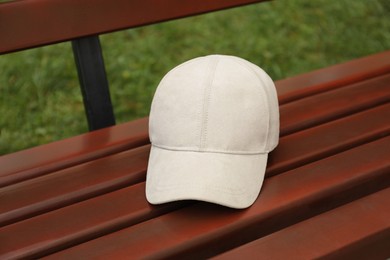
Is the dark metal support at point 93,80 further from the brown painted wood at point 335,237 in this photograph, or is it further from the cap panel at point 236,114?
the brown painted wood at point 335,237

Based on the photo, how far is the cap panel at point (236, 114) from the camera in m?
1.46

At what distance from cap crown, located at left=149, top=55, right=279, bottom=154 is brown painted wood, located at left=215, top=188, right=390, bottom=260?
24 cm

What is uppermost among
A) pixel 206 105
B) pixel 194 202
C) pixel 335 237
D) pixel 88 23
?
pixel 88 23

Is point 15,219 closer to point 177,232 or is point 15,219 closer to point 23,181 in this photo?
point 23,181

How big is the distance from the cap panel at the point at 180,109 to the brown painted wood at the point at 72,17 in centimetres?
39

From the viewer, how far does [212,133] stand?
1.45 metres

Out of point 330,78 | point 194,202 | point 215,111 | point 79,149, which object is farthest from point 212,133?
point 330,78

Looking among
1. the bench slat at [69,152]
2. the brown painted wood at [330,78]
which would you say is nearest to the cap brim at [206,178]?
the bench slat at [69,152]

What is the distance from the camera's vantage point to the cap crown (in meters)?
1.46

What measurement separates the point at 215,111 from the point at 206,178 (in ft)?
0.62

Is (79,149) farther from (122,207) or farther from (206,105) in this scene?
(206,105)

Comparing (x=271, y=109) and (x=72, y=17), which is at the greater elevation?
(x=72, y=17)

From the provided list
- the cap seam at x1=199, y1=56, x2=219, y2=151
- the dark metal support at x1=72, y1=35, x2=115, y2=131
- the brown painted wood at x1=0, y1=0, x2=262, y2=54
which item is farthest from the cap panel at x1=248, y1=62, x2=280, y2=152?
the dark metal support at x1=72, y1=35, x2=115, y2=131

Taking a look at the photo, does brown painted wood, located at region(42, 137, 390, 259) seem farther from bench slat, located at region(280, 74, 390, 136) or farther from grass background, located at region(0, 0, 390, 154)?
grass background, located at region(0, 0, 390, 154)
